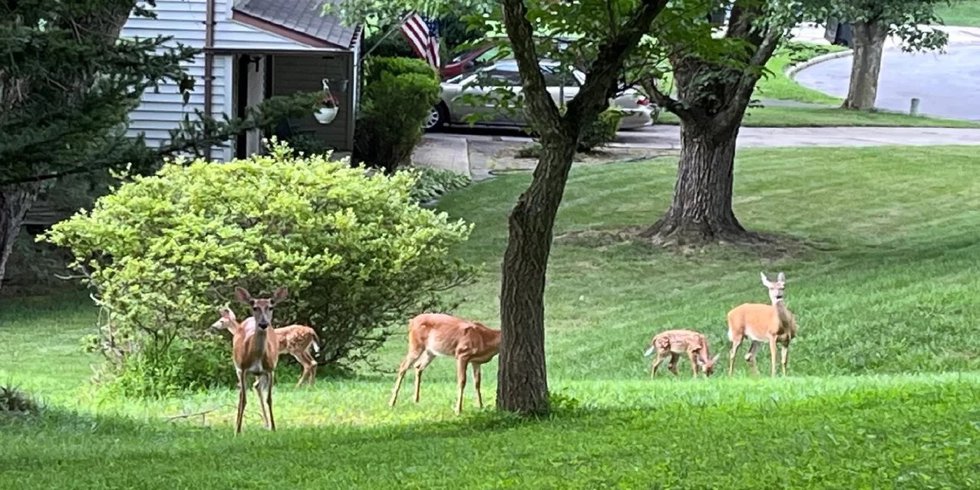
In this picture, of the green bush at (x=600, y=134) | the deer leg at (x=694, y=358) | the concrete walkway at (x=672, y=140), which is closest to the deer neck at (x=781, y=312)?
the deer leg at (x=694, y=358)

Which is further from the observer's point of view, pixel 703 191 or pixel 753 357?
pixel 703 191

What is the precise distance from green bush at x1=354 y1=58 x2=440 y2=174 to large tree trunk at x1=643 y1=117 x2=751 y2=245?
286 inches

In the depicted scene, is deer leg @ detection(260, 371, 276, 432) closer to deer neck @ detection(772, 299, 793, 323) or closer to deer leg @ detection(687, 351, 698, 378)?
deer leg @ detection(687, 351, 698, 378)

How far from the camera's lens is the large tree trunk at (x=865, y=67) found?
131 ft

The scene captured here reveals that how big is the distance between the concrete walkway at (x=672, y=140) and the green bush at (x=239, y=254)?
1602 cm

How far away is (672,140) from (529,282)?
25.7 meters

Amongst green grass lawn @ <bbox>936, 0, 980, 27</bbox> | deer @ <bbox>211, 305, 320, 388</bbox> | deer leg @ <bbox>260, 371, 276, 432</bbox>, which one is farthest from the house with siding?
green grass lawn @ <bbox>936, 0, 980, 27</bbox>

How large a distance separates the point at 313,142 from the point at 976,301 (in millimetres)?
13213

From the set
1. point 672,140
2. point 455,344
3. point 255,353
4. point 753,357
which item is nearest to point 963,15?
point 672,140

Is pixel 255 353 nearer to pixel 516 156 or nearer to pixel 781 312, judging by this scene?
pixel 781 312

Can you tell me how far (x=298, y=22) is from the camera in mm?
21797

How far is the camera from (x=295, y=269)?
39.3 feet

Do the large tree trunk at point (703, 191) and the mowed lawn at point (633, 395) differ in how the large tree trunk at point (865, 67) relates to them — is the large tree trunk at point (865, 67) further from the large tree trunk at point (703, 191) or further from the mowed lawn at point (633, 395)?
the large tree trunk at point (703, 191)

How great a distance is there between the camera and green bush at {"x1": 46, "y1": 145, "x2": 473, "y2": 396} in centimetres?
1188
